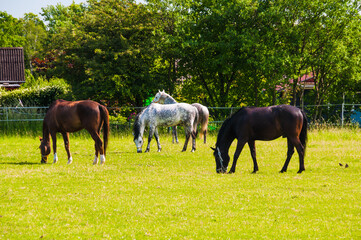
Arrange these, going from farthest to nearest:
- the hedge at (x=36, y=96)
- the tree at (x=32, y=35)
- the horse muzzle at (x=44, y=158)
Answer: the tree at (x=32, y=35) < the hedge at (x=36, y=96) < the horse muzzle at (x=44, y=158)

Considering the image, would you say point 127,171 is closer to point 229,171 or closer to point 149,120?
point 229,171

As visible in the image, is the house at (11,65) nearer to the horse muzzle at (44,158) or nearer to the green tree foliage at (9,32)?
the green tree foliage at (9,32)

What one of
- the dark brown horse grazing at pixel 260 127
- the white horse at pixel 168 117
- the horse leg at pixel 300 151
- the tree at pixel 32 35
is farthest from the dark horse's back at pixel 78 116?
the tree at pixel 32 35

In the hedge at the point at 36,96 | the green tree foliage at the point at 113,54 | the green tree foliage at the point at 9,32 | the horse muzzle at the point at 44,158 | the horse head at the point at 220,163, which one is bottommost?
the horse muzzle at the point at 44,158

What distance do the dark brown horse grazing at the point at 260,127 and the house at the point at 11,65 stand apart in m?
38.1

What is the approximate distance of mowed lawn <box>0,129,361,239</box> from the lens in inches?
310

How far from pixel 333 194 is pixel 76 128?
8870 mm

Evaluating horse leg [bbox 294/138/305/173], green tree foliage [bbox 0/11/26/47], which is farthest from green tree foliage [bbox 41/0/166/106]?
green tree foliage [bbox 0/11/26/47]

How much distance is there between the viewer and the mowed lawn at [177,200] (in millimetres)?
7863

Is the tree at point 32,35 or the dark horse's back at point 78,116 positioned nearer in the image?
the dark horse's back at point 78,116

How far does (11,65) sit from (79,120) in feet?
124

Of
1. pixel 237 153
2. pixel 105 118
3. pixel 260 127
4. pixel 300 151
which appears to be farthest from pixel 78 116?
pixel 300 151

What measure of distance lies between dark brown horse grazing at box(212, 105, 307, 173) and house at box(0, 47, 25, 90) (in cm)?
3810

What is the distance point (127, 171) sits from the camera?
14633mm
